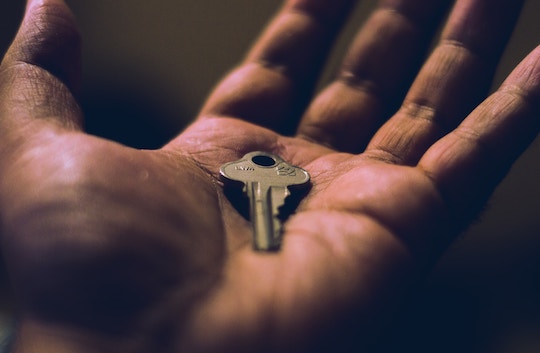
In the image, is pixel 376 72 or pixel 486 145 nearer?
pixel 486 145

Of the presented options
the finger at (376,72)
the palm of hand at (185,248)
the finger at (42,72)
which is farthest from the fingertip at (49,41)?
the finger at (376,72)

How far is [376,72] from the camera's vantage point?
1562 millimetres

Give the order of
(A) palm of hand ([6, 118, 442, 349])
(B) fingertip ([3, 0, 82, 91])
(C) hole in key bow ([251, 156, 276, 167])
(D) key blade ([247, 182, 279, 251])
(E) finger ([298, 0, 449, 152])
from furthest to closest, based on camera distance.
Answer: (E) finger ([298, 0, 449, 152]), (C) hole in key bow ([251, 156, 276, 167]), (B) fingertip ([3, 0, 82, 91]), (D) key blade ([247, 182, 279, 251]), (A) palm of hand ([6, 118, 442, 349])

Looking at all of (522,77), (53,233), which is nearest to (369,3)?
(522,77)

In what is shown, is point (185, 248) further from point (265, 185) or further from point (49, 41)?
point (49, 41)

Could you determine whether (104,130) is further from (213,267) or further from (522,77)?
(522,77)

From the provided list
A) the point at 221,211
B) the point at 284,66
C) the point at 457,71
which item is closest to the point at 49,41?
the point at 221,211

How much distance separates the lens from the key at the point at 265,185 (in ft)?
3.46

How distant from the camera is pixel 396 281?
1007 millimetres

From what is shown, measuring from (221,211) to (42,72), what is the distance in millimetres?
501

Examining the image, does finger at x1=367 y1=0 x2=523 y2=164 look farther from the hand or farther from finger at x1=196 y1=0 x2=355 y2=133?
finger at x1=196 y1=0 x2=355 y2=133

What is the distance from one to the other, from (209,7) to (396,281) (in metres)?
1.48

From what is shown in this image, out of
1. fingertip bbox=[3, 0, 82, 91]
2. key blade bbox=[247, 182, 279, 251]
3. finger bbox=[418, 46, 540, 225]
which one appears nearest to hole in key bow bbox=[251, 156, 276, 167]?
key blade bbox=[247, 182, 279, 251]

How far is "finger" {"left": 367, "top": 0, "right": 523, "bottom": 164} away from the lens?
1349mm
